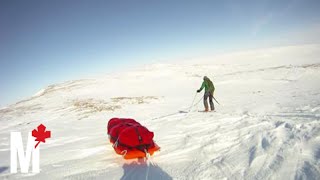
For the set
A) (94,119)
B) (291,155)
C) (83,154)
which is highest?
(291,155)

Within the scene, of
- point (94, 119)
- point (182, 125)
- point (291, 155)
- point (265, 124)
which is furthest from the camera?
point (94, 119)

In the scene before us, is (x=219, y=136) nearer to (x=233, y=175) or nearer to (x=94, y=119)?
(x=233, y=175)

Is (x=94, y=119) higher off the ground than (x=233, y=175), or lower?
lower

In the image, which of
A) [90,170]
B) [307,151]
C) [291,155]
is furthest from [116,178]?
[307,151]

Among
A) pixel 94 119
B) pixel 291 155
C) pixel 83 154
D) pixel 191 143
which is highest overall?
pixel 291 155

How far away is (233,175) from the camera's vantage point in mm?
4984

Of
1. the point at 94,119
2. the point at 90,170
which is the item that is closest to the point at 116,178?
the point at 90,170

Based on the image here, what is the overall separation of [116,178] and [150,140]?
52.6 inches

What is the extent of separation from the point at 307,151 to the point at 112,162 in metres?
4.70

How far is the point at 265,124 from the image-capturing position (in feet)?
27.3

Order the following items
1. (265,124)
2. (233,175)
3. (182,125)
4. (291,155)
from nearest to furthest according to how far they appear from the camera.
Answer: (233,175) < (291,155) < (265,124) < (182,125)

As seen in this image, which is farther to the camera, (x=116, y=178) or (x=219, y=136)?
(x=219, y=136)

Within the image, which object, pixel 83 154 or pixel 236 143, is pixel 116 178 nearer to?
pixel 83 154

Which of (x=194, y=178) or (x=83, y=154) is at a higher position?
(x=194, y=178)
